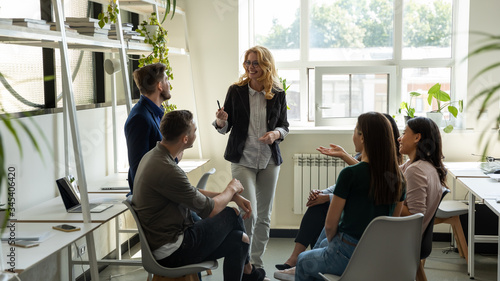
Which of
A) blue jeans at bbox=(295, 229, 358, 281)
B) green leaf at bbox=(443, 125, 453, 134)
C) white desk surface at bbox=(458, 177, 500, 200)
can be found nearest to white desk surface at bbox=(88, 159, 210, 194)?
blue jeans at bbox=(295, 229, 358, 281)

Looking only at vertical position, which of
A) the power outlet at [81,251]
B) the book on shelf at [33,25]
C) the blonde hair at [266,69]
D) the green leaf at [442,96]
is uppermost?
the book on shelf at [33,25]

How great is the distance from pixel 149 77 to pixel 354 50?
2.58 meters

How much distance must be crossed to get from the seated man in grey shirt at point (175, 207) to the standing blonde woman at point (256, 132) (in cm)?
91

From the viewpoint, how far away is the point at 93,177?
3.86 meters

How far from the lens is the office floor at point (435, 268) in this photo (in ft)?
12.7

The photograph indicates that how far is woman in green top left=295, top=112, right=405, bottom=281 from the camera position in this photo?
7.66ft

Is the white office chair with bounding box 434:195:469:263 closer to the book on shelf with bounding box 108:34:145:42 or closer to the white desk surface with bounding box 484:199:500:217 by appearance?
the white desk surface with bounding box 484:199:500:217

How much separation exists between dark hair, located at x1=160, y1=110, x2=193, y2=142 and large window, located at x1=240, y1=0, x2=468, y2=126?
2530mm

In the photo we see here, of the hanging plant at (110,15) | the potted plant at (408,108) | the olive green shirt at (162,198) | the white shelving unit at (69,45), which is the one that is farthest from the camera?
the potted plant at (408,108)

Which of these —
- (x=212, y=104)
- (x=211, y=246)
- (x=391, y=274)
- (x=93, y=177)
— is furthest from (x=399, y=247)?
(x=212, y=104)

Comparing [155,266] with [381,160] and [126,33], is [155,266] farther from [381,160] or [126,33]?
[126,33]

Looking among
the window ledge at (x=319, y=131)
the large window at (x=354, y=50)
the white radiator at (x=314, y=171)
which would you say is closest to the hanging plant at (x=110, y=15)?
the large window at (x=354, y=50)

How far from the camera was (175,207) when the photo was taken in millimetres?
2539

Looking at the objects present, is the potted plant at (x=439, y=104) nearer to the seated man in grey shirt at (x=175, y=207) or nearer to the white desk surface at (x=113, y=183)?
the white desk surface at (x=113, y=183)
